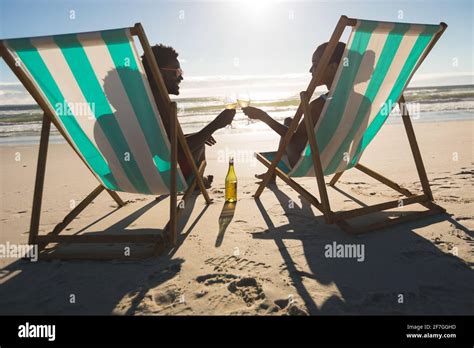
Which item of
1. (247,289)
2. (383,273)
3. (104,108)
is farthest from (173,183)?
(383,273)

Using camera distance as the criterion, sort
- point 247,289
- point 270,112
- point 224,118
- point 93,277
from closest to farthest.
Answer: point 247,289 → point 93,277 → point 224,118 → point 270,112

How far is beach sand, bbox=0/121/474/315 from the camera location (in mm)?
1823

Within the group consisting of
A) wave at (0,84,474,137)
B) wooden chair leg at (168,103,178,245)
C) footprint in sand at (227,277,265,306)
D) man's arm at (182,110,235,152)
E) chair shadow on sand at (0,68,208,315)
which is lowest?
footprint in sand at (227,277,265,306)

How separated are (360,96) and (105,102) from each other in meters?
1.92

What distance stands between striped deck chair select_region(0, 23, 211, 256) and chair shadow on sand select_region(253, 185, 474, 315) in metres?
1.01

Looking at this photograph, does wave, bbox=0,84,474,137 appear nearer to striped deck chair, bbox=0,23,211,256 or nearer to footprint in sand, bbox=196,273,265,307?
striped deck chair, bbox=0,23,211,256

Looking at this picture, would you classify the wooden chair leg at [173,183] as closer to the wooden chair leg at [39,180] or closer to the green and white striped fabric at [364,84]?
the wooden chair leg at [39,180]

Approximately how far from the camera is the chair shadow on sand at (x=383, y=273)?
175cm

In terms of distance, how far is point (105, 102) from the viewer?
251cm

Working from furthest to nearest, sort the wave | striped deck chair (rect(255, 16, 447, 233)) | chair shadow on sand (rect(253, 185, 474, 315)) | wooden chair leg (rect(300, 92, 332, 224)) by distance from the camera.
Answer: the wave < wooden chair leg (rect(300, 92, 332, 224)) < striped deck chair (rect(255, 16, 447, 233)) < chair shadow on sand (rect(253, 185, 474, 315))

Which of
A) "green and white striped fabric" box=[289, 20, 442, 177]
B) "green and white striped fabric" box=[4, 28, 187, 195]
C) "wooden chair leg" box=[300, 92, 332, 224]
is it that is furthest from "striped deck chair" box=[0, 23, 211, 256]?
"green and white striped fabric" box=[289, 20, 442, 177]

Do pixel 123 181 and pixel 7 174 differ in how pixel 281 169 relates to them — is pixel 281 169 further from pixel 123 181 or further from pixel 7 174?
pixel 7 174

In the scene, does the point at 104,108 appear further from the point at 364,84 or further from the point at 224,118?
the point at 364,84

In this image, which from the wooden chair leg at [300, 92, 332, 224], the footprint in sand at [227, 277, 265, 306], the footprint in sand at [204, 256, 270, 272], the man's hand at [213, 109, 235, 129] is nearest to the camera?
the footprint in sand at [227, 277, 265, 306]
